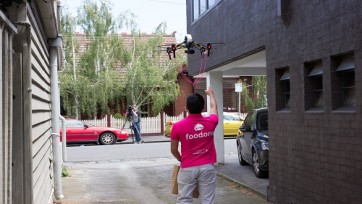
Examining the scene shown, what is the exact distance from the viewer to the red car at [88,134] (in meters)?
22.8

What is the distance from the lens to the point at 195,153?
5332 mm

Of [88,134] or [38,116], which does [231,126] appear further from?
[38,116]

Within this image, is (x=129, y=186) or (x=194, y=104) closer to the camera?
(x=194, y=104)

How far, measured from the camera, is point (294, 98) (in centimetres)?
718

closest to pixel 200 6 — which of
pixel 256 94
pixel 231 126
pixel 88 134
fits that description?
pixel 88 134

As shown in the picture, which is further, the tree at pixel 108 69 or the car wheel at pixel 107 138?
the tree at pixel 108 69

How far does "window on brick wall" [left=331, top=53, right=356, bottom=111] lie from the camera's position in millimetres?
5926

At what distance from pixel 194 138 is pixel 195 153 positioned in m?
A: 0.16

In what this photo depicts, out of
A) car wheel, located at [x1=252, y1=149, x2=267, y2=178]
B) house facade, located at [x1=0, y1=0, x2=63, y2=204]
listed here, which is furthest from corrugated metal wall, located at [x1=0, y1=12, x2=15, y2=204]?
→ car wheel, located at [x1=252, y1=149, x2=267, y2=178]

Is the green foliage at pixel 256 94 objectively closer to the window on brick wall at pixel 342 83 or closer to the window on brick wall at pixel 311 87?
the window on brick wall at pixel 311 87

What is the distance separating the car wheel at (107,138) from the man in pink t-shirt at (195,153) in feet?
59.7

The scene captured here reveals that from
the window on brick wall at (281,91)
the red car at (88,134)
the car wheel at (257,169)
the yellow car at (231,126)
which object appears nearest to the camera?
the window on brick wall at (281,91)

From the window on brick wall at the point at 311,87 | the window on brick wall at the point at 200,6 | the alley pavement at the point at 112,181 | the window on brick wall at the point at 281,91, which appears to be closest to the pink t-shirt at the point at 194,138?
the window on brick wall at the point at 311,87

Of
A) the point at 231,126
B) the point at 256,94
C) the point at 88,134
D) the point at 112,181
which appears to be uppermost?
the point at 256,94
